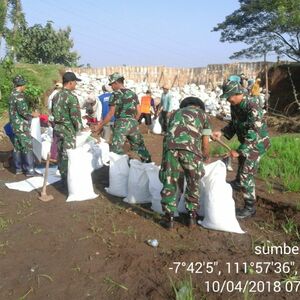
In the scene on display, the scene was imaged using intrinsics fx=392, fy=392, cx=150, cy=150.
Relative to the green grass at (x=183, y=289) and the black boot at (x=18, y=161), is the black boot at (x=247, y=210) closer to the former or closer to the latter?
the green grass at (x=183, y=289)

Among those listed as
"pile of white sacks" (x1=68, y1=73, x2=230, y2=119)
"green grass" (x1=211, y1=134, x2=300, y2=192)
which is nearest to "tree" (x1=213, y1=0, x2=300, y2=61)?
"pile of white sacks" (x1=68, y1=73, x2=230, y2=119)

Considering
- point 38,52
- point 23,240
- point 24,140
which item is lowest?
point 23,240

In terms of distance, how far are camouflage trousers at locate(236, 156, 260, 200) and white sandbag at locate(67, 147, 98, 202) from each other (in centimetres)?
201

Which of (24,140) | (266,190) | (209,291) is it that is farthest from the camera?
(24,140)

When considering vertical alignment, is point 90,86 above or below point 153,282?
above

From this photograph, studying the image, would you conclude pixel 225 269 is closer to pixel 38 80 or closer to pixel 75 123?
pixel 75 123

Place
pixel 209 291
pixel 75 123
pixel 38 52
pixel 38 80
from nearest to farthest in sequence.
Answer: pixel 209 291
pixel 75 123
pixel 38 80
pixel 38 52

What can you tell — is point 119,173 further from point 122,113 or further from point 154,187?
point 122,113

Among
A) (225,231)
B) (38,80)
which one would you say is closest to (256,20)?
(38,80)

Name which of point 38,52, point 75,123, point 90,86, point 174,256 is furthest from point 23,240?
point 38,52

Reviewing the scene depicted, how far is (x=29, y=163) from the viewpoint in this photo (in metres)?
6.68

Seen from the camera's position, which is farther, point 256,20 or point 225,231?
point 256,20

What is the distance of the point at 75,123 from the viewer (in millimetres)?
5629

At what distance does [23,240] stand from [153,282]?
1651 millimetres
